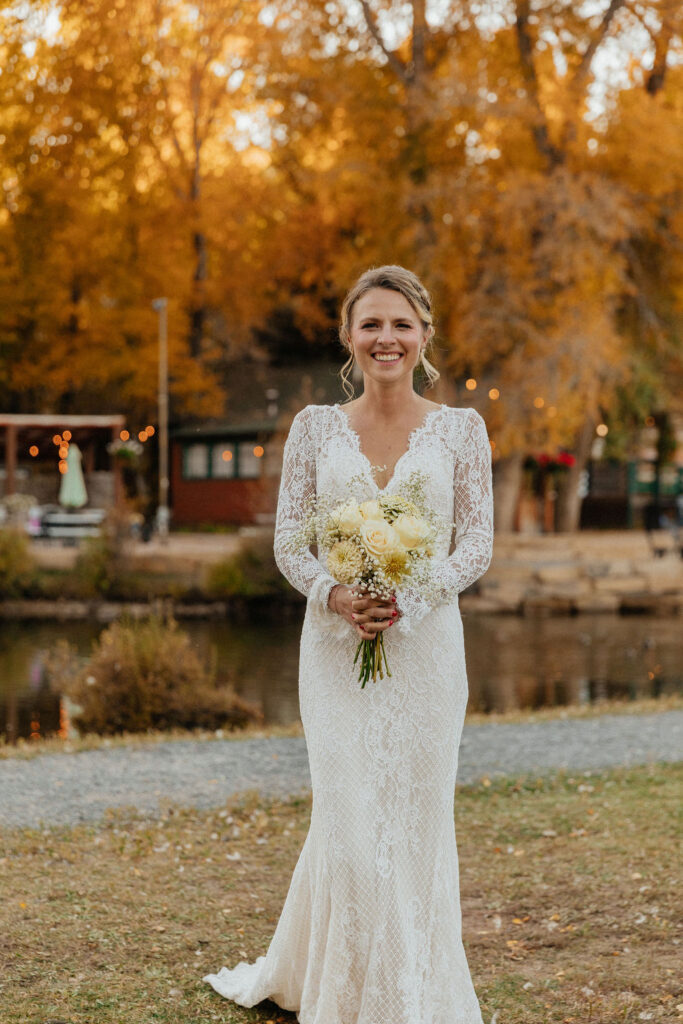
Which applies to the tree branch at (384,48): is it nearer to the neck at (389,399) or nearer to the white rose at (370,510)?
the neck at (389,399)

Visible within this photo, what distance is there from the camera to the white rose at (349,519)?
3.65 m

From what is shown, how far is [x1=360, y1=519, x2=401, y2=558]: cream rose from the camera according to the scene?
356 centimetres

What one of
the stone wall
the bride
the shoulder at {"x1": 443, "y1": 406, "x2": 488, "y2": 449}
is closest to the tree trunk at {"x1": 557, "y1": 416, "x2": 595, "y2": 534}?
the stone wall

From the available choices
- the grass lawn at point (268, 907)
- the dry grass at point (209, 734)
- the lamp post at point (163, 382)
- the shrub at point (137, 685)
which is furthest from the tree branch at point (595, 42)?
the grass lawn at point (268, 907)

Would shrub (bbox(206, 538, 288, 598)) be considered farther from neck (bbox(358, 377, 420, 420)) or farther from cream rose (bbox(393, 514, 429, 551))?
cream rose (bbox(393, 514, 429, 551))

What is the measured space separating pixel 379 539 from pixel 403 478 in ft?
1.46

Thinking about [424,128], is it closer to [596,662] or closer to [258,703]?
[596,662]

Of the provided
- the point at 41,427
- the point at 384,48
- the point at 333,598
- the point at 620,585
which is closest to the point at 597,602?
the point at 620,585

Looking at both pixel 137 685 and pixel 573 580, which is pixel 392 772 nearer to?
pixel 137 685

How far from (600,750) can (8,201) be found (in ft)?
112

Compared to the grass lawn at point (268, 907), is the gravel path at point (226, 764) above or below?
below

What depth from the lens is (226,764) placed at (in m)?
8.84

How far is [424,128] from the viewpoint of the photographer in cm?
2903

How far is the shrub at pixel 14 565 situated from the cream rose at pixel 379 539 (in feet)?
75.7
